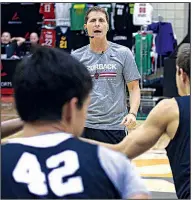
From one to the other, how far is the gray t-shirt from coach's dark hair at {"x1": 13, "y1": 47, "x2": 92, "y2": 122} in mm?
2151

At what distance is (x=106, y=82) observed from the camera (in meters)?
3.64

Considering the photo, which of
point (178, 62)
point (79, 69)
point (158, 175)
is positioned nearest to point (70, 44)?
A: point (158, 175)

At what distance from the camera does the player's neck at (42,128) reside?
1.46 meters

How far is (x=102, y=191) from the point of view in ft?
4.67

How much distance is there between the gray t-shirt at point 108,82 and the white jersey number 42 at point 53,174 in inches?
86.2

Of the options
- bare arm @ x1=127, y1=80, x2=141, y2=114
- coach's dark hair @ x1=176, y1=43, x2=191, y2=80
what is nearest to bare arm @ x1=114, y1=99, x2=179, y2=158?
coach's dark hair @ x1=176, y1=43, x2=191, y2=80

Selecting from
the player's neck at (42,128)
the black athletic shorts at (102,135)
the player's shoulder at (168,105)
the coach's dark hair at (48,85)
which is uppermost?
the coach's dark hair at (48,85)

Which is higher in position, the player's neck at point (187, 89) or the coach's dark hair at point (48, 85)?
the coach's dark hair at point (48, 85)

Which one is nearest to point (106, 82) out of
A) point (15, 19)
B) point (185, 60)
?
point (185, 60)

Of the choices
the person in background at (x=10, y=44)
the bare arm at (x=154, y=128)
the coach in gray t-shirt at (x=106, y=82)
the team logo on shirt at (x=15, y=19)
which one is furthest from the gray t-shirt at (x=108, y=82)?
the team logo on shirt at (x=15, y=19)

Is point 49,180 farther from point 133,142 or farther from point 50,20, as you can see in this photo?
point 50,20

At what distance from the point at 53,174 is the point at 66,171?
0.03 metres

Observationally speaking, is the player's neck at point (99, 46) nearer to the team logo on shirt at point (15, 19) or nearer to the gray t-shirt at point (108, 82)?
the gray t-shirt at point (108, 82)

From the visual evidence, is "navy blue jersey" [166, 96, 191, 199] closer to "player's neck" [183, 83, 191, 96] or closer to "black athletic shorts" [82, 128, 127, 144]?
"player's neck" [183, 83, 191, 96]
